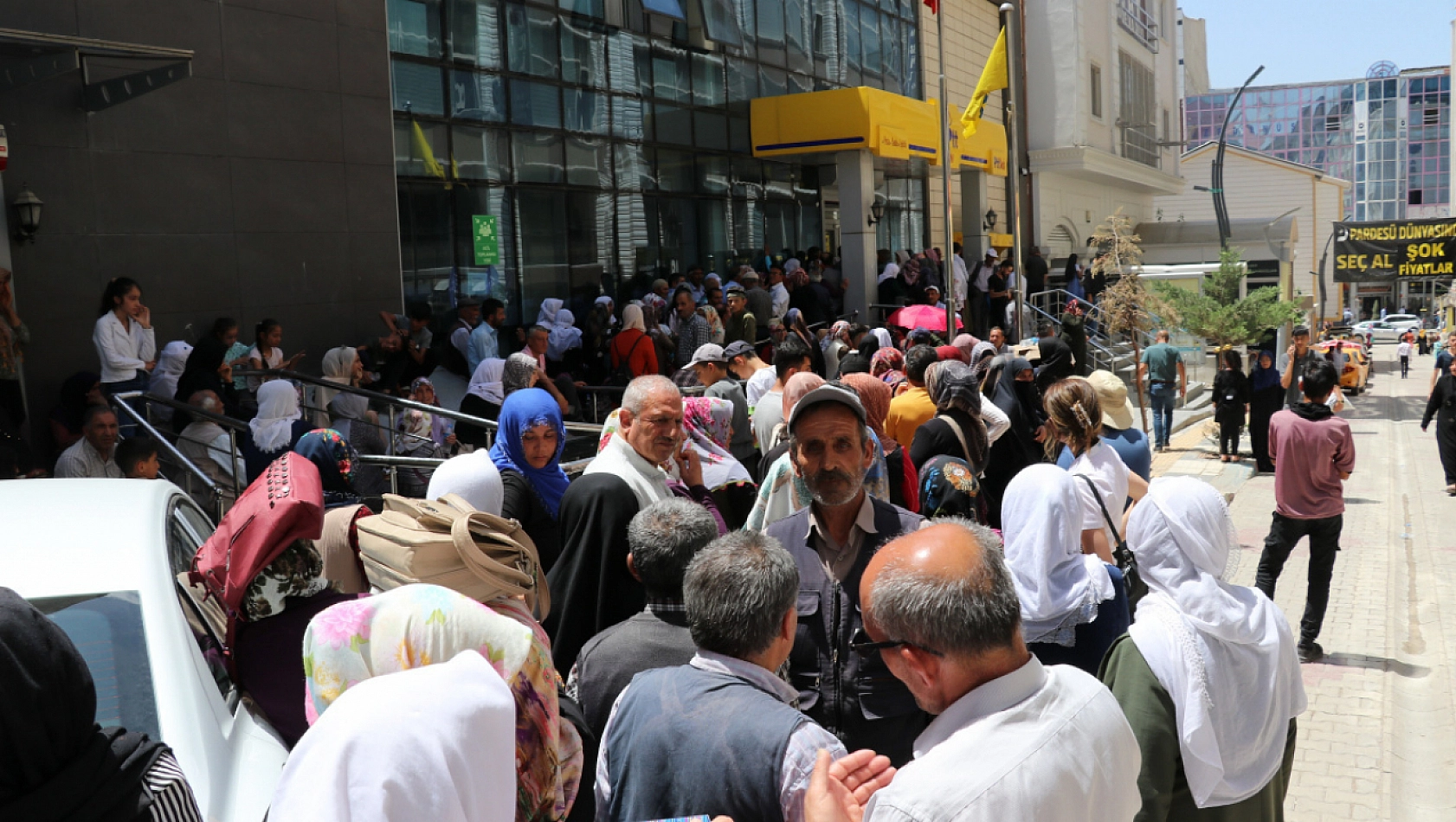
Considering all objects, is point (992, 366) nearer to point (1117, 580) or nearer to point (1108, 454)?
point (1108, 454)

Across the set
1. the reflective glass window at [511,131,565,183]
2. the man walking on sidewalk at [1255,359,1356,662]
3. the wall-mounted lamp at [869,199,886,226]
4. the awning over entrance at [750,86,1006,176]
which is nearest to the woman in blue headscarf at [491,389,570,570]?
the man walking on sidewalk at [1255,359,1356,662]

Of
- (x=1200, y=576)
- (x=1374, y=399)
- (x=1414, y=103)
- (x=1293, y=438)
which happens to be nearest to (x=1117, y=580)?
(x=1200, y=576)

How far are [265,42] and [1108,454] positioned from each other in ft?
32.5

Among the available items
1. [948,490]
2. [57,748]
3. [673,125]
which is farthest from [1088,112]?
[57,748]

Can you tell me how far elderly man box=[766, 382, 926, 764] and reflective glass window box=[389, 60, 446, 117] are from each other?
11099 millimetres

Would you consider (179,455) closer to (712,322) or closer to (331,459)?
(331,459)

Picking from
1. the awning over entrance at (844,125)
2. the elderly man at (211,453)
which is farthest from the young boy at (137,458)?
the awning over entrance at (844,125)

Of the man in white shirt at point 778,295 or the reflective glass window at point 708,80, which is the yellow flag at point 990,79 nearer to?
the man in white shirt at point 778,295

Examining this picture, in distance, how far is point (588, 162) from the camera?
54.7 feet

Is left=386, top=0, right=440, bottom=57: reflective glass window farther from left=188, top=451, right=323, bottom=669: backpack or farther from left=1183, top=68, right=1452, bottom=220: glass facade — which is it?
left=1183, top=68, right=1452, bottom=220: glass facade

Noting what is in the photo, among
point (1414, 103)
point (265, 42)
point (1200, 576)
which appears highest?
point (1414, 103)

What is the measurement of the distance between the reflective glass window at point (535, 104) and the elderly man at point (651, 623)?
42.5 feet

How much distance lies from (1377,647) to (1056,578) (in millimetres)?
5722

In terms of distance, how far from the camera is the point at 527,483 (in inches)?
191
